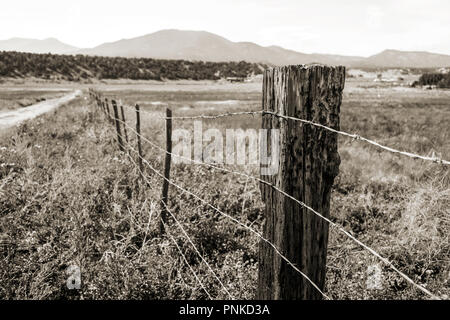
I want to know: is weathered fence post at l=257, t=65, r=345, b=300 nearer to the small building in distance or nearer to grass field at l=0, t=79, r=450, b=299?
grass field at l=0, t=79, r=450, b=299

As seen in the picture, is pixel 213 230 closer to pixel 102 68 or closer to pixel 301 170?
pixel 301 170

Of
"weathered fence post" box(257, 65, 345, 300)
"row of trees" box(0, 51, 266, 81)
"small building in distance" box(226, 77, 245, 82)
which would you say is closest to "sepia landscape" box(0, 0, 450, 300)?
"weathered fence post" box(257, 65, 345, 300)

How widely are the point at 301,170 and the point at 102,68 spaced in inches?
3191

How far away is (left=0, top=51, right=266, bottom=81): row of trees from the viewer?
6631cm

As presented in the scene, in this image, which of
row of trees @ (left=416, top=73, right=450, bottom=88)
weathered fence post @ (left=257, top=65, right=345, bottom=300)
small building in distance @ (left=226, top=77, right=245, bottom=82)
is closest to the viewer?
weathered fence post @ (left=257, top=65, right=345, bottom=300)

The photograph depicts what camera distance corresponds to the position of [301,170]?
5.75 ft

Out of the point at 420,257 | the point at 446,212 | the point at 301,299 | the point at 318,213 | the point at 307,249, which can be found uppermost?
the point at 318,213

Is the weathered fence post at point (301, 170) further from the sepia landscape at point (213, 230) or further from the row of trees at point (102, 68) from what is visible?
the row of trees at point (102, 68)

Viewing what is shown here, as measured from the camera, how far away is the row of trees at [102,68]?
2611 inches

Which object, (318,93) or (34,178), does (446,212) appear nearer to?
(318,93)

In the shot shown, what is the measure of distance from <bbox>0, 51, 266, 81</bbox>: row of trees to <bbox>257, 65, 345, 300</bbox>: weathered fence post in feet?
236
